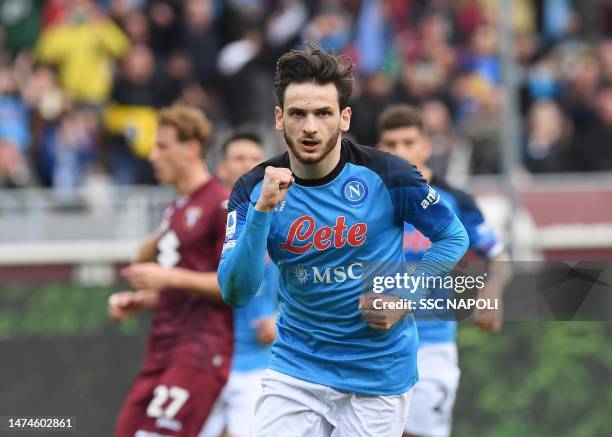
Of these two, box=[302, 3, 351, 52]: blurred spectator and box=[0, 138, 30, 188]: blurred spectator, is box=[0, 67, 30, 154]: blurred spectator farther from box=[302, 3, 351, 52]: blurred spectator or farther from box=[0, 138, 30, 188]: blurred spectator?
box=[302, 3, 351, 52]: blurred spectator

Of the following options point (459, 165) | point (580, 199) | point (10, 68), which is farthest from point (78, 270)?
point (580, 199)

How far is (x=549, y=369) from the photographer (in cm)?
988

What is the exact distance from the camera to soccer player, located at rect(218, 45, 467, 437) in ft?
18.6

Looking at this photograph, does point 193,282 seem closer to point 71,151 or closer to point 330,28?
point 71,151

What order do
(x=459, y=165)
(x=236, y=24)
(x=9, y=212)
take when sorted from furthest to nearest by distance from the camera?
(x=236, y=24), (x=459, y=165), (x=9, y=212)

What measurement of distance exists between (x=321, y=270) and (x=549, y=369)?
4532mm

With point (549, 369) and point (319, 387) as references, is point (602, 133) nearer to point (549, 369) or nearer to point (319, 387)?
point (549, 369)

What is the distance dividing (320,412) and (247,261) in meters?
0.83

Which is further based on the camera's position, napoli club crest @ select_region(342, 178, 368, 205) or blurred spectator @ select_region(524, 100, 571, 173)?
blurred spectator @ select_region(524, 100, 571, 173)

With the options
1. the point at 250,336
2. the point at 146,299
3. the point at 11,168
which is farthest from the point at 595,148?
the point at 146,299

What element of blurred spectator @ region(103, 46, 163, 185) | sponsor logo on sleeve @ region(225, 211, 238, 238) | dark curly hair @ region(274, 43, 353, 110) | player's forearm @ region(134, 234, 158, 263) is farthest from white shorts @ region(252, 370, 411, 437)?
blurred spectator @ region(103, 46, 163, 185)

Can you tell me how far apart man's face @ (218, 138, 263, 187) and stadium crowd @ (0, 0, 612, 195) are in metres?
4.87

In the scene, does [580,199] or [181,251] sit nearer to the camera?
[181,251]

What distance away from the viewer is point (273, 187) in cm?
532
